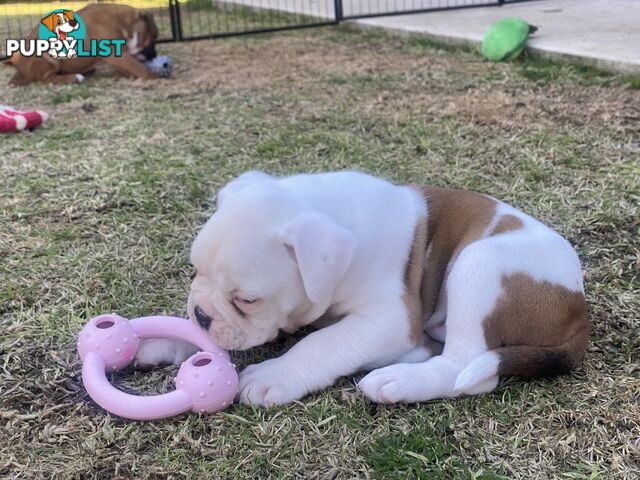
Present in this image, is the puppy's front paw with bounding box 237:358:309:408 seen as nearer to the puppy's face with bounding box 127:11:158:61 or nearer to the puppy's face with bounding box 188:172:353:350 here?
the puppy's face with bounding box 188:172:353:350

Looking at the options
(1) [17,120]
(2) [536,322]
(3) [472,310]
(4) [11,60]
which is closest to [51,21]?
(4) [11,60]

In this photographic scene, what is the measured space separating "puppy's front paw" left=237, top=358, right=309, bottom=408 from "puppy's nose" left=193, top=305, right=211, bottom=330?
23cm

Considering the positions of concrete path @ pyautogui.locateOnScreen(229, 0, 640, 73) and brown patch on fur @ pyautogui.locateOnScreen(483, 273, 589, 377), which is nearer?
brown patch on fur @ pyautogui.locateOnScreen(483, 273, 589, 377)

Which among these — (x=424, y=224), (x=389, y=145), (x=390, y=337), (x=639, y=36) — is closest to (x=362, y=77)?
(x=389, y=145)

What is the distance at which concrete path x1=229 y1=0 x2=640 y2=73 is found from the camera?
725 cm

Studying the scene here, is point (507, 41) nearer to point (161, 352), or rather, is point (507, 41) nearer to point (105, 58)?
point (105, 58)

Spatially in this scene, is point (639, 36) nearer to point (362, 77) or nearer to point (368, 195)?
point (362, 77)

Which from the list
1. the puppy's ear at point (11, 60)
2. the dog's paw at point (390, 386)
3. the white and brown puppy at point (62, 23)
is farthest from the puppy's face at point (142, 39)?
the dog's paw at point (390, 386)

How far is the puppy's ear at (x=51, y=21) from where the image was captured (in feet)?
27.7

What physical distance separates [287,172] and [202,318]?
2340mm

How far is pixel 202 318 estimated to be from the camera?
2547 millimetres

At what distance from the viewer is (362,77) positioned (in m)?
7.36

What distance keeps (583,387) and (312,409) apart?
38.1 inches

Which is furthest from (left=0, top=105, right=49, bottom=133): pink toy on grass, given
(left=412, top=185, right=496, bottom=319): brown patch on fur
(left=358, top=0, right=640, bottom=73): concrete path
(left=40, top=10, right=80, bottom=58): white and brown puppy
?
(left=358, top=0, right=640, bottom=73): concrete path
